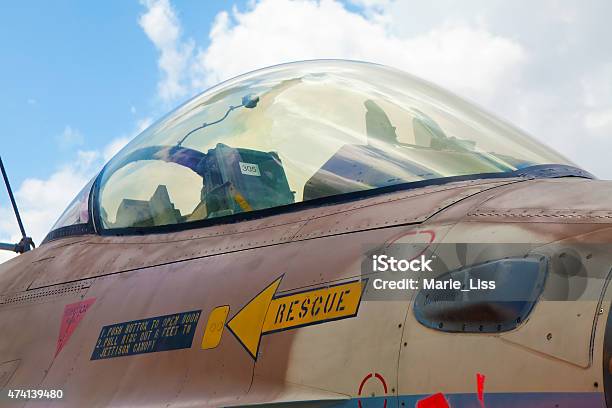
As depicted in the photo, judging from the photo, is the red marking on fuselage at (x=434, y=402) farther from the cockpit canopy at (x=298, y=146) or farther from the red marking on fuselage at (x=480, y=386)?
the cockpit canopy at (x=298, y=146)

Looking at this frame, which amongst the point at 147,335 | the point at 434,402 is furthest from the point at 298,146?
the point at 434,402

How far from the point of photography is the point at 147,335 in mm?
4504

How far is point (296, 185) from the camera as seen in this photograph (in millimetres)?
4684

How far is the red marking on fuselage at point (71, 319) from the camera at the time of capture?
5066 mm

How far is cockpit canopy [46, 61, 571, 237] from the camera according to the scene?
4555 mm

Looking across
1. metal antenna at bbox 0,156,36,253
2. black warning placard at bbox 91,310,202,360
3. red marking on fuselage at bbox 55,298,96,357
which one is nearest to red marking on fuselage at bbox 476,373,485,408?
black warning placard at bbox 91,310,202,360

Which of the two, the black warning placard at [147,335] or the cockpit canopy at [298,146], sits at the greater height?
the cockpit canopy at [298,146]

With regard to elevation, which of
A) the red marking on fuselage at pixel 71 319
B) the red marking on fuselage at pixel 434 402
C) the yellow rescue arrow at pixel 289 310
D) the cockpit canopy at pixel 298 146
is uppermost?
the cockpit canopy at pixel 298 146

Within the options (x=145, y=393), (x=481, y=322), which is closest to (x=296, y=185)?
(x=145, y=393)

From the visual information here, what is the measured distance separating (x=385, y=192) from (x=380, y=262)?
2.32 feet

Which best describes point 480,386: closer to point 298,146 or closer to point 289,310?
point 289,310

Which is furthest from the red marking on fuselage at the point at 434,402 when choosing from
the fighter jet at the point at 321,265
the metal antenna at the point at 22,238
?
the metal antenna at the point at 22,238

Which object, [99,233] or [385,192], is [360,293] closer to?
[385,192]

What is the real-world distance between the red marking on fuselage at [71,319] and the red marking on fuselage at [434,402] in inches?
99.7
